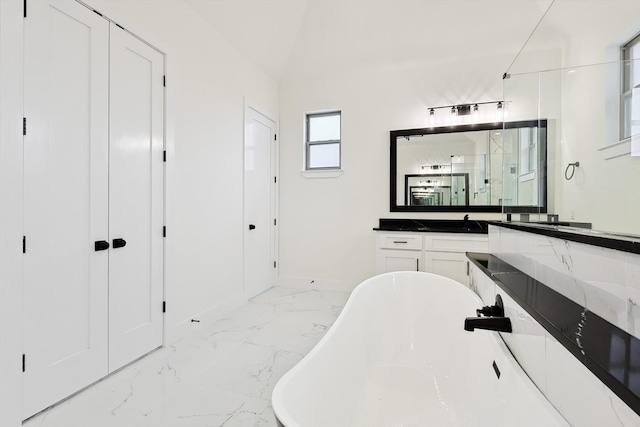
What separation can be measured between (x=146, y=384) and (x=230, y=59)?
290 centimetres

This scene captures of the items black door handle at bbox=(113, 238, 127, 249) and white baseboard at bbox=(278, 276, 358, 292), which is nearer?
black door handle at bbox=(113, 238, 127, 249)

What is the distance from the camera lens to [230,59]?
118 inches

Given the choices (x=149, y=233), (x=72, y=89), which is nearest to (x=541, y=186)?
(x=149, y=233)

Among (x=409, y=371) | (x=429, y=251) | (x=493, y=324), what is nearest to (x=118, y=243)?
(x=409, y=371)

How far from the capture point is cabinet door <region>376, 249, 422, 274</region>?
309cm

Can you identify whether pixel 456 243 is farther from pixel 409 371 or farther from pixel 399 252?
pixel 409 371

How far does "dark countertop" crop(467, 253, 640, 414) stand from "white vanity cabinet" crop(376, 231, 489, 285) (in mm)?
1889

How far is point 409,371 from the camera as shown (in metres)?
1.80

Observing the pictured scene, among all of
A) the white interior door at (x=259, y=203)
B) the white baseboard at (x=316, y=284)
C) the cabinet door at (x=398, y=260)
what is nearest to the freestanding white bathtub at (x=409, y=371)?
the cabinet door at (x=398, y=260)

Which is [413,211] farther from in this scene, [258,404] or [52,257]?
[52,257]

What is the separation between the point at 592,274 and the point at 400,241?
2.38 metres

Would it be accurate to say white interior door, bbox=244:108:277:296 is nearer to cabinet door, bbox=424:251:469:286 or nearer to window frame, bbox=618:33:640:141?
cabinet door, bbox=424:251:469:286

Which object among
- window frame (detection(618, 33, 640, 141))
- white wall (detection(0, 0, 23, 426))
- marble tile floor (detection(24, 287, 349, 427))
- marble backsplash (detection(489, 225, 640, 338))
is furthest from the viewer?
marble tile floor (detection(24, 287, 349, 427))

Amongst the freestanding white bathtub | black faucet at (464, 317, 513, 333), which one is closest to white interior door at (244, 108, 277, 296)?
the freestanding white bathtub
